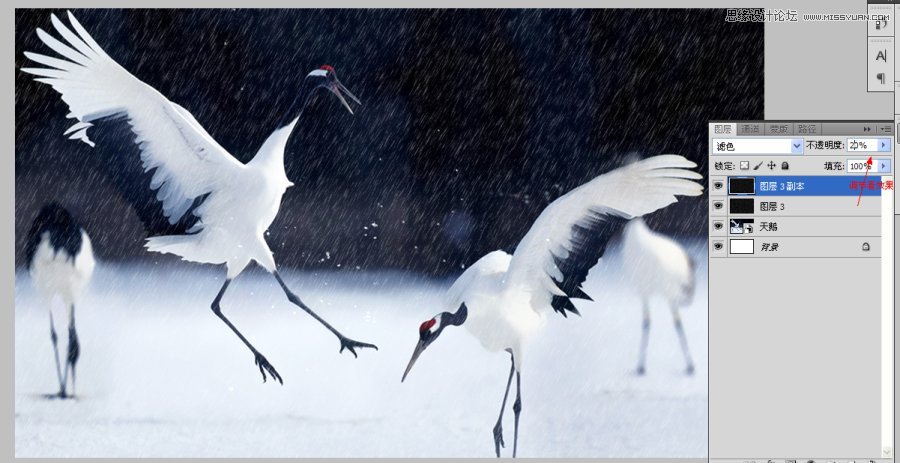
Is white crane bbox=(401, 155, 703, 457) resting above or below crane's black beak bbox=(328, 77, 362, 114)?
below

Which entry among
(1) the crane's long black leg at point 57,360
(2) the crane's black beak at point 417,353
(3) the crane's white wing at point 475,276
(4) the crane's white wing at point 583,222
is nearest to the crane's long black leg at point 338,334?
(2) the crane's black beak at point 417,353

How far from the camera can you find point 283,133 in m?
3.06

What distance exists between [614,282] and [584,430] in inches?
23.2

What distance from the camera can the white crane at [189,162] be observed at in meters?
2.91

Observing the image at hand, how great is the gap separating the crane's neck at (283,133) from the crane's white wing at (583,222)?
3.22 ft

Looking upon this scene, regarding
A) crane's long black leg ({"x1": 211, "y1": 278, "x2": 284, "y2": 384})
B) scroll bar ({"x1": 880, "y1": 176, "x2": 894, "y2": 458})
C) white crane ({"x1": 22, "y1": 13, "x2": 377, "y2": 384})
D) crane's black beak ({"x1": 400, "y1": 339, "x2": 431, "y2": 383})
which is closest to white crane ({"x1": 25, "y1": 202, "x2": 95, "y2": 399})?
white crane ({"x1": 22, "y1": 13, "x2": 377, "y2": 384})

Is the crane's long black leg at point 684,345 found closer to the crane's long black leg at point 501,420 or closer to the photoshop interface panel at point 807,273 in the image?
the photoshop interface panel at point 807,273

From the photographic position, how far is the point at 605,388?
10.1 feet

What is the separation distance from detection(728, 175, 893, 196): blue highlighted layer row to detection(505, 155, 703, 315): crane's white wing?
242 millimetres

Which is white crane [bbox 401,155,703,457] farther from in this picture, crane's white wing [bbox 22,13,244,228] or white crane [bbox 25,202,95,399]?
white crane [bbox 25,202,95,399]

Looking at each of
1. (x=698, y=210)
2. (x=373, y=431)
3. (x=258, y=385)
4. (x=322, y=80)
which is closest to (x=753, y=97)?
(x=698, y=210)

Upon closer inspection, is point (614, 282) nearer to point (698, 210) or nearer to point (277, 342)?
point (698, 210)

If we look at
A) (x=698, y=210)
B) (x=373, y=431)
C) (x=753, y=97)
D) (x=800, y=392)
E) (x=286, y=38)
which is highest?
(x=286, y=38)

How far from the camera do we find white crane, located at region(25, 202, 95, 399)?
119 inches
